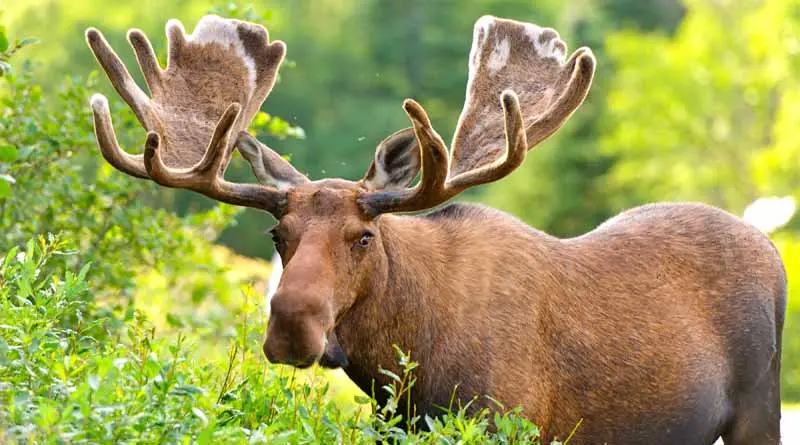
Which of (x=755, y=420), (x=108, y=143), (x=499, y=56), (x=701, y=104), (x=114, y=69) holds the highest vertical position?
(x=499, y=56)

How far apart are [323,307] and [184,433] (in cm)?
109

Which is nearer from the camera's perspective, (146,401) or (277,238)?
(146,401)

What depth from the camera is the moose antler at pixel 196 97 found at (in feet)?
24.4

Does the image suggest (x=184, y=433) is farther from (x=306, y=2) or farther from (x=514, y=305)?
(x=306, y=2)

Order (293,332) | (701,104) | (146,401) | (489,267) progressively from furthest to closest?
(701,104)
(489,267)
(293,332)
(146,401)

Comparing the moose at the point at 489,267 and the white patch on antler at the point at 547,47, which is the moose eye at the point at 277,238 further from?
the white patch on antler at the point at 547,47

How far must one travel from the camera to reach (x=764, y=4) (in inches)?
2078

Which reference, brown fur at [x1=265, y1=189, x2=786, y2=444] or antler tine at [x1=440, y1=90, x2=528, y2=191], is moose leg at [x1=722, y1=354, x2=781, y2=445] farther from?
antler tine at [x1=440, y1=90, x2=528, y2=191]

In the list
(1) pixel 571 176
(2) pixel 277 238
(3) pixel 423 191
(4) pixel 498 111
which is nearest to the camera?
(2) pixel 277 238

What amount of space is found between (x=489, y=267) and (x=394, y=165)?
612mm

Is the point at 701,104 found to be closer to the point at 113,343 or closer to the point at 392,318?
the point at 113,343

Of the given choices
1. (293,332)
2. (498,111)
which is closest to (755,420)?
(498,111)

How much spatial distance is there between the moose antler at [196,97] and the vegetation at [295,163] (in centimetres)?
50

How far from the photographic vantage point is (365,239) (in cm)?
714
